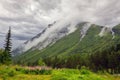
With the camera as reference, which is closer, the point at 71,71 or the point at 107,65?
the point at 71,71

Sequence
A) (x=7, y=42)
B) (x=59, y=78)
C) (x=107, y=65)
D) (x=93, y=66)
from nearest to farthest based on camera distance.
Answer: (x=59, y=78), (x=7, y=42), (x=107, y=65), (x=93, y=66)

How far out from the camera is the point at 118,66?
136 m

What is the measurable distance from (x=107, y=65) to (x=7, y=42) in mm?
75560

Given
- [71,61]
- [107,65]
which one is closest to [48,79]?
[107,65]

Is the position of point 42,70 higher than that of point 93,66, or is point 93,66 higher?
point 93,66

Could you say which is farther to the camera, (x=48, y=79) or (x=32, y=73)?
(x=32, y=73)

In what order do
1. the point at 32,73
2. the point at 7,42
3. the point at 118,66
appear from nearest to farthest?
the point at 32,73 < the point at 7,42 < the point at 118,66

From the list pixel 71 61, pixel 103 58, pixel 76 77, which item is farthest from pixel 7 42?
pixel 71 61

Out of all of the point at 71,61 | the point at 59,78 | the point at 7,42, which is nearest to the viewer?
the point at 59,78

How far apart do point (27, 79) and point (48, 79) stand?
198 cm

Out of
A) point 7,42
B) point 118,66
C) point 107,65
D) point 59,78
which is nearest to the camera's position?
point 59,78

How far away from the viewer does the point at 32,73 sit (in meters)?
28.2

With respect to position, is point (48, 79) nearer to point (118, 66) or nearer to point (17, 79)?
point (17, 79)

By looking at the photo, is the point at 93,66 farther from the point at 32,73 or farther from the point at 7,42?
the point at 32,73
